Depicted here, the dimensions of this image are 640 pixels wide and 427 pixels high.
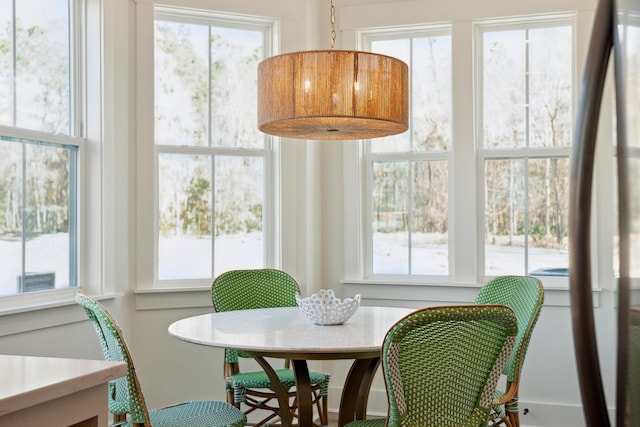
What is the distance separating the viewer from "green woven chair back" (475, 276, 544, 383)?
2.92 metres

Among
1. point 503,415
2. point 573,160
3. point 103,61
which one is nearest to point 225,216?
point 103,61

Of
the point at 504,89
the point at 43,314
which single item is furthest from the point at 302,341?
the point at 504,89

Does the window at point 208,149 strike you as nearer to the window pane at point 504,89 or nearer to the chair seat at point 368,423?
the window pane at point 504,89

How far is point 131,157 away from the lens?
3.84 m

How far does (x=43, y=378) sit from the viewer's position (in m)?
1.36

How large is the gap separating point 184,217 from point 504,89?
2.08 m

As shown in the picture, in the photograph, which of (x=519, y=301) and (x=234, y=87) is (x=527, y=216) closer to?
(x=519, y=301)

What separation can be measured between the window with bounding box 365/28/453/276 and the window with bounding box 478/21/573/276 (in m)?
0.25

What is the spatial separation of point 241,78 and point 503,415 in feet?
8.10

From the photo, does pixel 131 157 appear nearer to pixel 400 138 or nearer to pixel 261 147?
pixel 261 147

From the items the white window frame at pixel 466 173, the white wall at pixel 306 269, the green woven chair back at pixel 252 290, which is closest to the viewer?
the green woven chair back at pixel 252 290

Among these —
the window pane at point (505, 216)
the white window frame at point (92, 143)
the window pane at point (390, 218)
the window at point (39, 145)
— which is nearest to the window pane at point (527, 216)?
the window pane at point (505, 216)

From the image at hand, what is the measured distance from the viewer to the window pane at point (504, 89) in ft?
13.5

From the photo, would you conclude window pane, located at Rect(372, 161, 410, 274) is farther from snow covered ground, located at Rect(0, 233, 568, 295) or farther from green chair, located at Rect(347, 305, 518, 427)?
green chair, located at Rect(347, 305, 518, 427)
